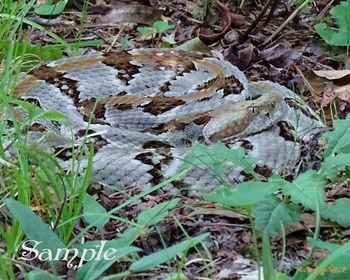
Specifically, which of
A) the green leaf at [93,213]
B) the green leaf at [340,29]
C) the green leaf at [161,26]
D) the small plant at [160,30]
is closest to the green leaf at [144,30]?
the small plant at [160,30]

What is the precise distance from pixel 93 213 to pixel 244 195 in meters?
0.55

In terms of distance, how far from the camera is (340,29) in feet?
13.5

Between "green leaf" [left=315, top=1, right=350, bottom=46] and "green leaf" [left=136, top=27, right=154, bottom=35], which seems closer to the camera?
"green leaf" [left=315, top=1, right=350, bottom=46]

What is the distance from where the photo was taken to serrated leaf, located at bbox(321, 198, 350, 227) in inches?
77.7

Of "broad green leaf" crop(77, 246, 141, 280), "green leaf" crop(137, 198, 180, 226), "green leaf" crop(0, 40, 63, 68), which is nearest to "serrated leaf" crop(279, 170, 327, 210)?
"green leaf" crop(137, 198, 180, 226)

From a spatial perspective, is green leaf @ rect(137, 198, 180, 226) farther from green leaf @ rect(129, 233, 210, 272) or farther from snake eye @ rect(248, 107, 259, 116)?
snake eye @ rect(248, 107, 259, 116)

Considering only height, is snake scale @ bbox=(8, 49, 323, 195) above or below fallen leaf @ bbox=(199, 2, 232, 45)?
below

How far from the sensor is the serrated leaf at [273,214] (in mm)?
1849

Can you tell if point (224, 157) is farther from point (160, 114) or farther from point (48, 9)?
point (48, 9)

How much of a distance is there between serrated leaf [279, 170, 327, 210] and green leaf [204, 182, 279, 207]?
68 mm

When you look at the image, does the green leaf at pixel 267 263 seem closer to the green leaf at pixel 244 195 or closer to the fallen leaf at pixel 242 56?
A: the green leaf at pixel 244 195

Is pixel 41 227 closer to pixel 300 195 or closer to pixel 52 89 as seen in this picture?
pixel 300 195

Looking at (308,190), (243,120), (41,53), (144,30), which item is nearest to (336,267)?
(308,190)

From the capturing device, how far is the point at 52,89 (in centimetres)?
385
